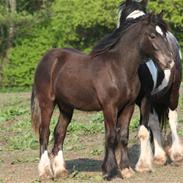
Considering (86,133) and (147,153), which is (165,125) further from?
(86,133)

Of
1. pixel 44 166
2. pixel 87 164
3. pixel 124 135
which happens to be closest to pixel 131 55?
pixel 124 135

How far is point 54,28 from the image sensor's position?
38.0 metres

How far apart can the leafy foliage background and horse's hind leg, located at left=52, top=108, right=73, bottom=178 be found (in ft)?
85.6

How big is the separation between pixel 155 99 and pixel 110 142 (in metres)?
1.80

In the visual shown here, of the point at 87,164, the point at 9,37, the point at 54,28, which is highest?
the point at 87,164

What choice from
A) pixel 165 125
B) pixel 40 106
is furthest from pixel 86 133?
pixel 40 106

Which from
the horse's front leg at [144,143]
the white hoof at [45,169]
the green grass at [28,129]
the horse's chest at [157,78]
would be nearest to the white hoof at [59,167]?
the white hoof at [45,169]

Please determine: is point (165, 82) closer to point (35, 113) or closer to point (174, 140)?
Result: point (174, 140)

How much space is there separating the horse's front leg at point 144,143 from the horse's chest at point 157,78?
0.96 ft

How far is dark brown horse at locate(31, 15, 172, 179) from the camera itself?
8289 millimetres

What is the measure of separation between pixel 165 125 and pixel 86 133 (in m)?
3.71

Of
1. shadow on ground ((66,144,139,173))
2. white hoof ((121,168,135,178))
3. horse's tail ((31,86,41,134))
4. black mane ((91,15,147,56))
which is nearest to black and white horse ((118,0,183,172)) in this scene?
black mane ((91,15,147,56))

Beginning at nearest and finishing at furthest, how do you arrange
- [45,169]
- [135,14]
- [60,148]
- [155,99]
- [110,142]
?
[110,142] < [45,169] < [60,148] < [135,14] < [155,99]

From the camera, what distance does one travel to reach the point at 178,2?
119 feet
